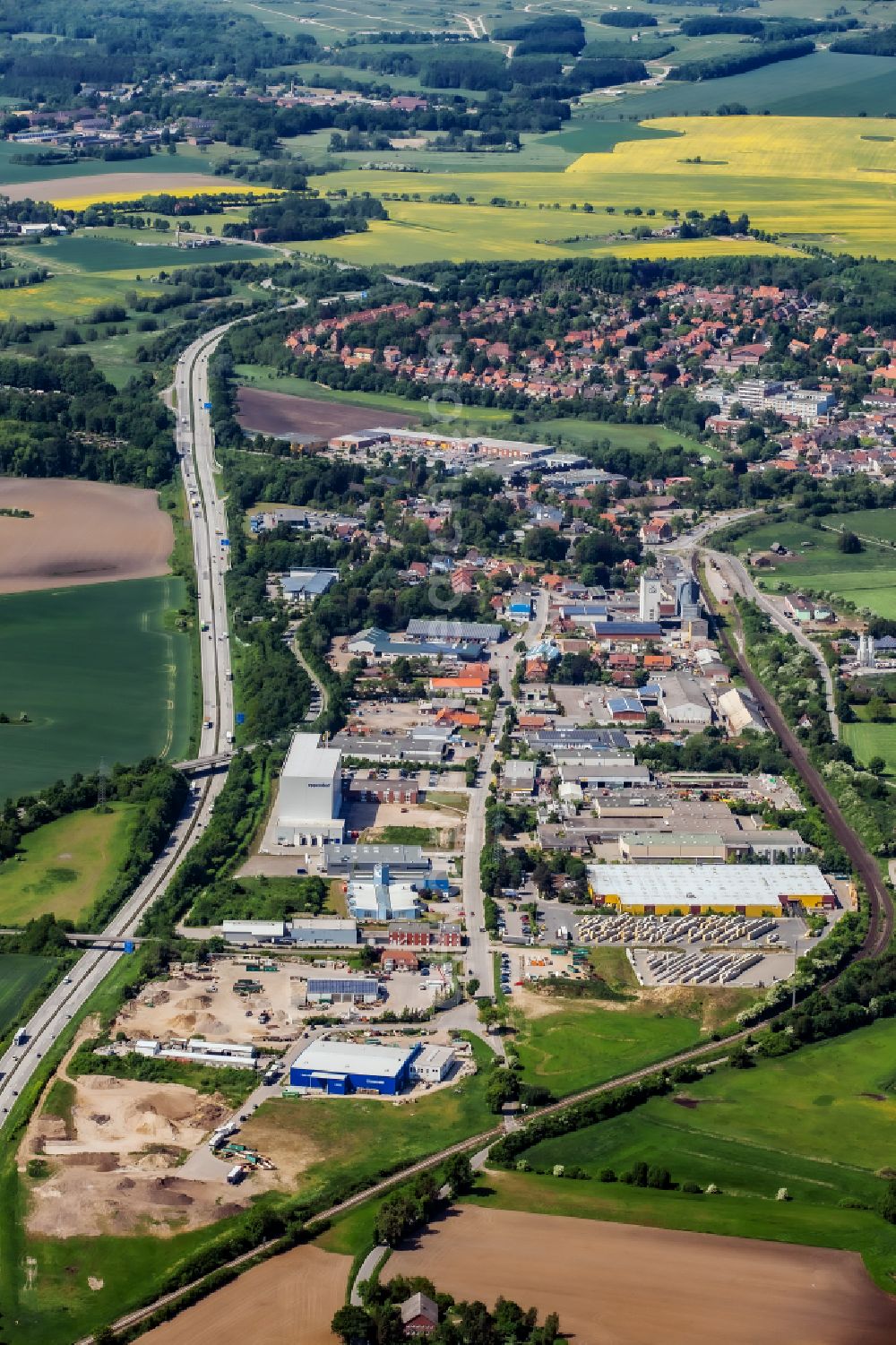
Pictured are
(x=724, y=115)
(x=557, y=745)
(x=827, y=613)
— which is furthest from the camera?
(x=724, y=115)

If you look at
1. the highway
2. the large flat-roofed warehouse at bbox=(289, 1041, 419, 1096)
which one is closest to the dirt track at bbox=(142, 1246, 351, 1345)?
the large flat-roofed warehouse at bbox=(289, 1041, 419, 1096)

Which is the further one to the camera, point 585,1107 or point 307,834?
point 307,834

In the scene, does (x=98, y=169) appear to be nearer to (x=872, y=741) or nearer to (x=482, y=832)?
(x=872, y=741)

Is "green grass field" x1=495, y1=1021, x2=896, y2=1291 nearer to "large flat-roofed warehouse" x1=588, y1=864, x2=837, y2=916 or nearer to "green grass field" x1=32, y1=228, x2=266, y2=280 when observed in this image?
"large flat-roofed warehouse" x1=588, y1=864, x2=837, y2=916

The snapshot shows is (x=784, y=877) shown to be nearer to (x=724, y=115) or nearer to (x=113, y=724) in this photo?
(x=113, y=724)

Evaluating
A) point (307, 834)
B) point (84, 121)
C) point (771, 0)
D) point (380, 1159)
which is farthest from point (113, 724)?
point (771, 0)

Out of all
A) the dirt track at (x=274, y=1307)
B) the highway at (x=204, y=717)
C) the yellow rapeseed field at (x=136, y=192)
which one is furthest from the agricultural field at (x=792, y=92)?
the dirt track at (x=274, y=1307)

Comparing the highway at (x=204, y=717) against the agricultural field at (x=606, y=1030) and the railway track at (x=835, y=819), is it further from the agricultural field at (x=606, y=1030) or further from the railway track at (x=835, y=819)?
the railway track at (x=835, y=819)
